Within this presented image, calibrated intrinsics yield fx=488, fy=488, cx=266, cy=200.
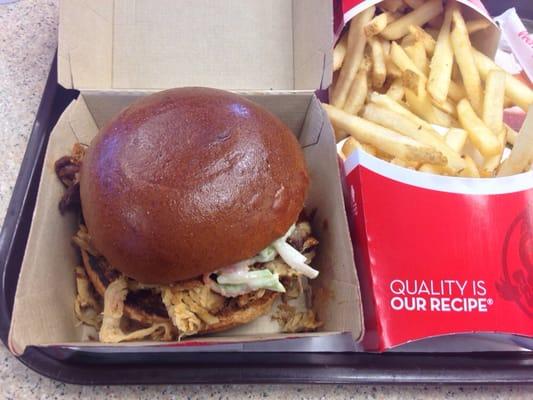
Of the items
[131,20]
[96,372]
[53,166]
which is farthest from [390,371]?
[131,20]

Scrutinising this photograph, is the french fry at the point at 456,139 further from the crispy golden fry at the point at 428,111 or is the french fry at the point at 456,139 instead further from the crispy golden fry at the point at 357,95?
the crispy golden fry at the point at 357,95

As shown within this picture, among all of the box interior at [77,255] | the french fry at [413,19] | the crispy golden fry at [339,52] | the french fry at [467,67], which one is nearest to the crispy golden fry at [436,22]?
the french fry at [413,19]

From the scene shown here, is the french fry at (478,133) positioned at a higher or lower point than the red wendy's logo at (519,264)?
higher

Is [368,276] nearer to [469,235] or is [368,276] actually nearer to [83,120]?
[469,235]

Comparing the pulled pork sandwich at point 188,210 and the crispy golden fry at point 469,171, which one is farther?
the crispy golden fry at point 469,171

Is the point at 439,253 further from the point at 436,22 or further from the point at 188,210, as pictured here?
the point at 436,22

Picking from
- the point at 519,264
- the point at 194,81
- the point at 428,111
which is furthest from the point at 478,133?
the point at 194,81

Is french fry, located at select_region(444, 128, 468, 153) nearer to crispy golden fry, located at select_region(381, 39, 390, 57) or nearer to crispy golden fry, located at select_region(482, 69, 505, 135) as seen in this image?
crispy golden fry, located at select_region(482, 69, 505, 135)

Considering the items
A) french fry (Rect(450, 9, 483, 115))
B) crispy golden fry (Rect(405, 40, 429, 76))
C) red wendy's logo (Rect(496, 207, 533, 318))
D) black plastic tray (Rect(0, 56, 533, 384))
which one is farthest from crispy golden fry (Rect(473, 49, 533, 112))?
black plastic tray (Rect(0, 56, 533, 384))
